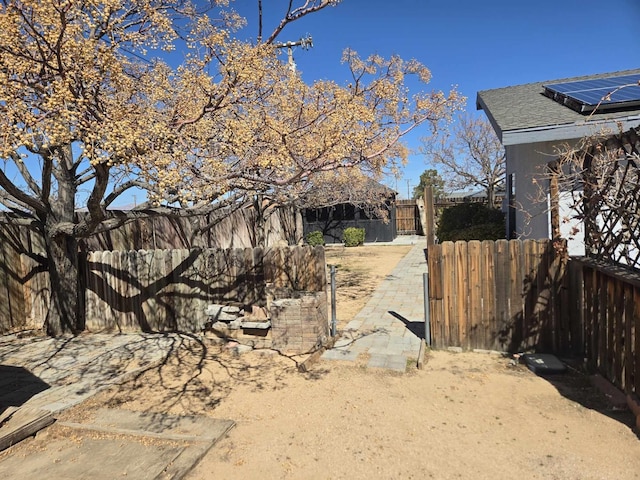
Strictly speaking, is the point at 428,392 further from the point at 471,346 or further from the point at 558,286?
the point at 558,286

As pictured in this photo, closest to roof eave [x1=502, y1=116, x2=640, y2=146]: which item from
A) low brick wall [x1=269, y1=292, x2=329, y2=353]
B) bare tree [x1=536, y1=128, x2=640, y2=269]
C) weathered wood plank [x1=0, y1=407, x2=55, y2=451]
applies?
bare tree [x1=536, y1=128, x2=640, y2=269]

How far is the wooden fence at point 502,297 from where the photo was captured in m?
5.04

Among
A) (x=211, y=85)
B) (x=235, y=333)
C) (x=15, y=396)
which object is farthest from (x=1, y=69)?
(x=235, y=333)

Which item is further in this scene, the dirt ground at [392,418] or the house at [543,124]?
the house at [543,124]

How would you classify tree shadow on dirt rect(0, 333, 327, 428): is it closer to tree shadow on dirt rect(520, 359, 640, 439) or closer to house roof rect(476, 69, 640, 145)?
tree shadow on dirt rect(520, 359, 640, 439)

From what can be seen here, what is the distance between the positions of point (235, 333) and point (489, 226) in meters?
7.89

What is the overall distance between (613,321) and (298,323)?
3.67 meters

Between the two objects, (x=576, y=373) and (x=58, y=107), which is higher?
(x=58, y=107)

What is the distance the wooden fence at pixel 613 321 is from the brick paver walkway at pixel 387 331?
201 centimetres

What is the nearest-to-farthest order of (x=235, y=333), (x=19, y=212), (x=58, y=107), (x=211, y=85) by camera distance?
(x=58, y=107)
(x=211, y=85)
(x=235, y=333)
(x=19, y=212)

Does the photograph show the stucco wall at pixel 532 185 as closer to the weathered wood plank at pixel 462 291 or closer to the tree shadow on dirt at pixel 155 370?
the weathered wood plank at pixel 462 291

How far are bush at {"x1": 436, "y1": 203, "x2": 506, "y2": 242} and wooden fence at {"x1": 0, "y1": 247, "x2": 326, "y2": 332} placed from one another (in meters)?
6.44

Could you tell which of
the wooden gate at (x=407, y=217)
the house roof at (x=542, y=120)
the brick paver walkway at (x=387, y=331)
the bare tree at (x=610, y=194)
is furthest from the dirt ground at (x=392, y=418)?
the wooden gate at (x=407, y=217)

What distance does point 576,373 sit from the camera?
4492 mm
